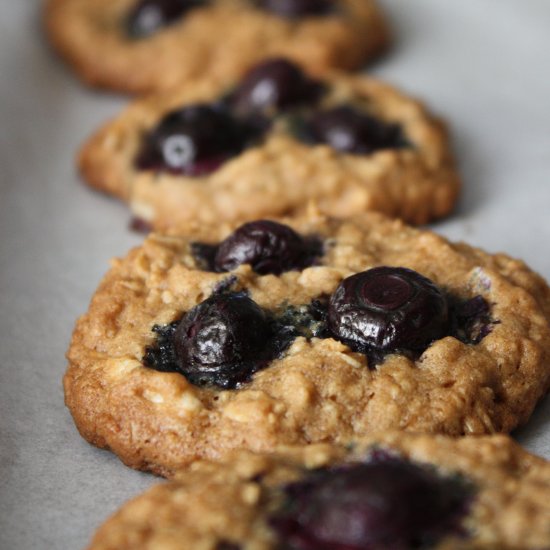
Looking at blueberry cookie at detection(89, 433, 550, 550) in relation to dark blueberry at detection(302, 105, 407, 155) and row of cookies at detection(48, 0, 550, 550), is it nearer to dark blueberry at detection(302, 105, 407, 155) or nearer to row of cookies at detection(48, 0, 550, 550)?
row of cookies at detection(48, 0, 550, 550)

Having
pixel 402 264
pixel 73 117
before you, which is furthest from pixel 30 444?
pixel 73 117

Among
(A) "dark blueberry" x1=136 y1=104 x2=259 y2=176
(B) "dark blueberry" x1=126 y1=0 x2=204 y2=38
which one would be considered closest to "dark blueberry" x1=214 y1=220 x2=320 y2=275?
(A) "dark blueberry" x1=136 y1=104 x2=259 y2=176

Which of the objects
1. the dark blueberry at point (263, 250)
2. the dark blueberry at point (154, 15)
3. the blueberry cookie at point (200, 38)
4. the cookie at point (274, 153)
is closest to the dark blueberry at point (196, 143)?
the cookie at point (274, 153)

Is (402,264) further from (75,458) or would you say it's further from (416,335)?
(75,458)

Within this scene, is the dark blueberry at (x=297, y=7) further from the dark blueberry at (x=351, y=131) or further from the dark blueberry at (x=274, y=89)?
the dark blueberry at (x=351, y=131)

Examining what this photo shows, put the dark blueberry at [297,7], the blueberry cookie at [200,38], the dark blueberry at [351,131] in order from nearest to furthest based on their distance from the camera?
the dark blueberry at [351,131] → the blueberry cookie at [200,38] → the dark blueberry at [297,7]

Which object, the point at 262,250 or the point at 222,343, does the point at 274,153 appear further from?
the point at 222,343

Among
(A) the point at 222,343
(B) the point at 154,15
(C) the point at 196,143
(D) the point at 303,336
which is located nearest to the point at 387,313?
(D) the point at 303,336

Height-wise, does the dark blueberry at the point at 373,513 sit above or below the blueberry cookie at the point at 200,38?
above
